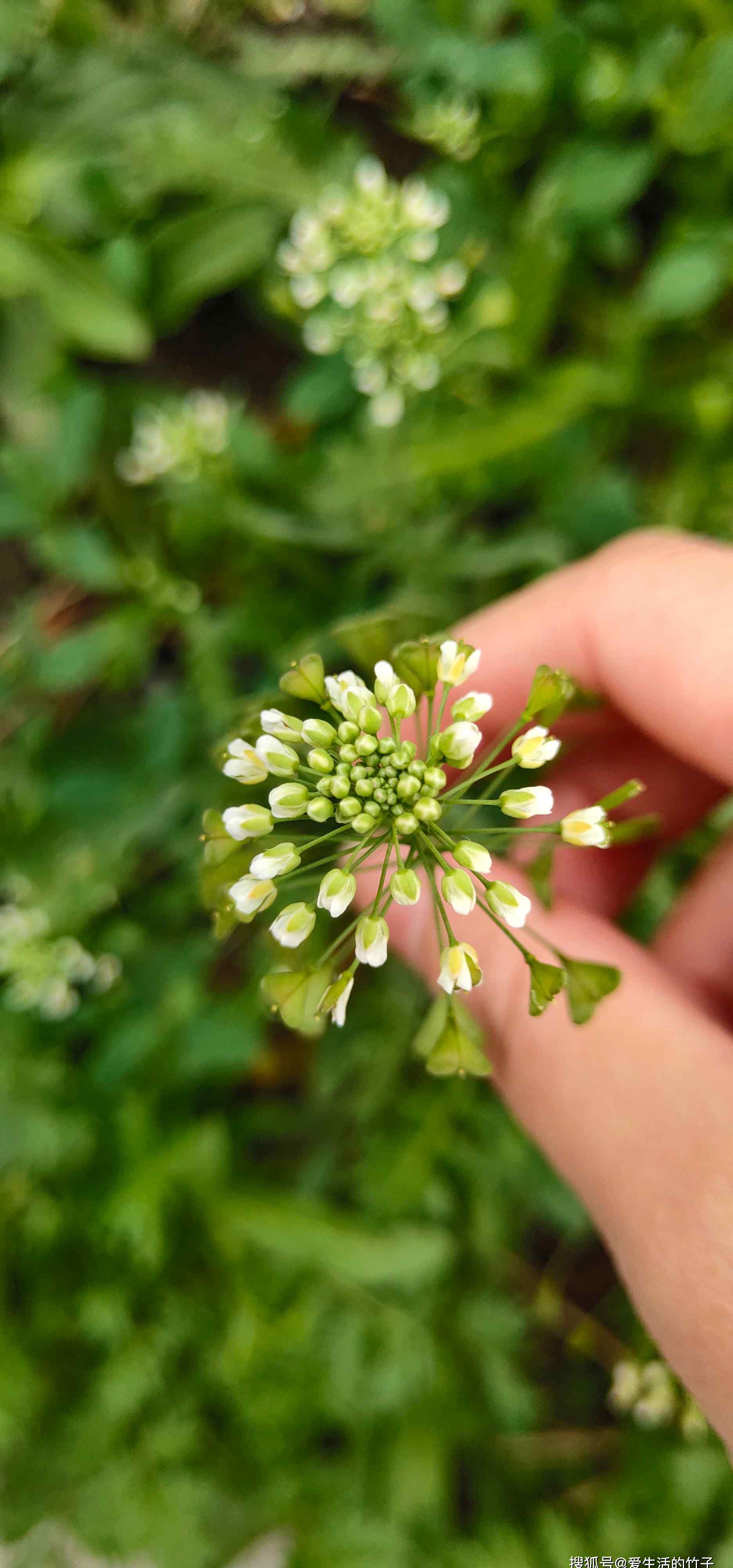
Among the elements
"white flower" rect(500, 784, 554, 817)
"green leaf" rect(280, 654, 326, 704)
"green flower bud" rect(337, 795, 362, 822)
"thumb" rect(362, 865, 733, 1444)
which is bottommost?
"thumb" rect(362, 865, 733, 1444)

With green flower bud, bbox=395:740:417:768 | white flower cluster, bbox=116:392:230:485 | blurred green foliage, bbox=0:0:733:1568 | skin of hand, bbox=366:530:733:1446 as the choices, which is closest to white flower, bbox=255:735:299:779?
green flower bud, bbox=395:740:417:768

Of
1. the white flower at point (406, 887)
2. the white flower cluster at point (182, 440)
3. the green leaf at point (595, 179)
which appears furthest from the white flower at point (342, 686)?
the green leaf at point (595, 179)

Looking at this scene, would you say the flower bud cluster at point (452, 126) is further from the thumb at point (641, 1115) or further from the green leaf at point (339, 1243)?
the green leaf at point (339, 1243)

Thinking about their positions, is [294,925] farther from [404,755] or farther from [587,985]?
[587,985]

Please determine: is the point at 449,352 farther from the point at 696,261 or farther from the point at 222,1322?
the point at 222,1322

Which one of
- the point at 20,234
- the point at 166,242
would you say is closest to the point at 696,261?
the point at 166,242

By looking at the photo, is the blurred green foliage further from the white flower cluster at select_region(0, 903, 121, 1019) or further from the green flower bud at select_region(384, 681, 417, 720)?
the green flower bud at select_region(384, 681, 417, 720)

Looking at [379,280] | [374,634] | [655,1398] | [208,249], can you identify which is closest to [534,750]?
[374,634]
